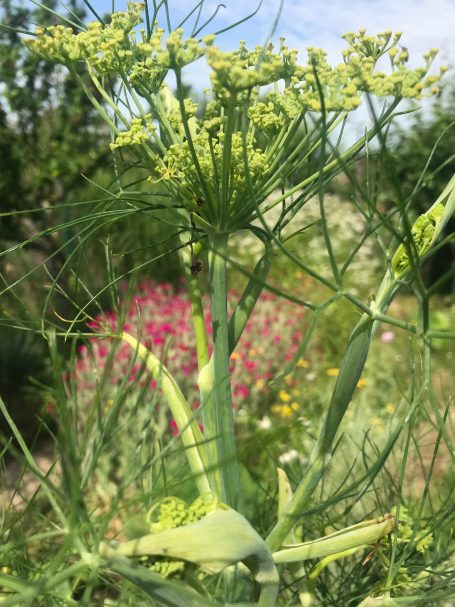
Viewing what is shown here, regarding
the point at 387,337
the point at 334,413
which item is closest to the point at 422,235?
the point at 334,413

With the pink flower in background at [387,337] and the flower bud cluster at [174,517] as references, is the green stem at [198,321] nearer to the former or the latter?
the flower bud cluster at [174,517]

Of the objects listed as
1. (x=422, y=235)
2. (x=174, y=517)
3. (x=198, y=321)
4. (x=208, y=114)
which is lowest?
(x=174, y=517)

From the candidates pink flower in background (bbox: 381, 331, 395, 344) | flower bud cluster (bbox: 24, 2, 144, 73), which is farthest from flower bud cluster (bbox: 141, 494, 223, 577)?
pink flower in background (bbox: 381, 331, 395, 344)

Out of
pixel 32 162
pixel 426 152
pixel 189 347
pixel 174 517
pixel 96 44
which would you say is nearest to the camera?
pixel 174 517

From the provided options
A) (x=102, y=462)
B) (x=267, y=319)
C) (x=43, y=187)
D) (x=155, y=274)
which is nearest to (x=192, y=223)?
(x=102, y=462)

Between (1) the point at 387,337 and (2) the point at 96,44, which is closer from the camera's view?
(2) the point at 96,44

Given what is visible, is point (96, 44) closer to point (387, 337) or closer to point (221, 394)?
point (221, 394)

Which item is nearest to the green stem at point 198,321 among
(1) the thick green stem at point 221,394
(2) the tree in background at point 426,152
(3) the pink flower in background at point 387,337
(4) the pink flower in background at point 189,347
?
(1) the thick green stem at point 221,394

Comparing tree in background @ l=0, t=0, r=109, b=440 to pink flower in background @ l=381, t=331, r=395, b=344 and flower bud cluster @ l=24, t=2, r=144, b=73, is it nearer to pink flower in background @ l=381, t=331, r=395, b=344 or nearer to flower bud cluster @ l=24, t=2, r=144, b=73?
pink flower in background @ l=381, t=331, r=395, b=344

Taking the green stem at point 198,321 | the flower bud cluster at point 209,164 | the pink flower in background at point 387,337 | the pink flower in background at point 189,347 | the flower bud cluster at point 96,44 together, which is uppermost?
the flower bud cluster at point 96,44

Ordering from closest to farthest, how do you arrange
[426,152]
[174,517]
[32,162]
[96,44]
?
[174,517] → [96,44] → [32,162] → [426,152]

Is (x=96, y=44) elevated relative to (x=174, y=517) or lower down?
elevated

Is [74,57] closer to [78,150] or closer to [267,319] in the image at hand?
[267,319]
